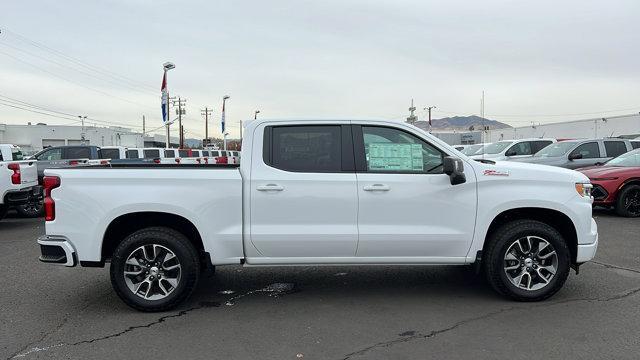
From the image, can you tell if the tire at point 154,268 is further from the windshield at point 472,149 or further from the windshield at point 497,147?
the windshield at point 472,149

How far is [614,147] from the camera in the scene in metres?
13.9

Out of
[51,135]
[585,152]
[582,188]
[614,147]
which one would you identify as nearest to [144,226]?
[582,188]

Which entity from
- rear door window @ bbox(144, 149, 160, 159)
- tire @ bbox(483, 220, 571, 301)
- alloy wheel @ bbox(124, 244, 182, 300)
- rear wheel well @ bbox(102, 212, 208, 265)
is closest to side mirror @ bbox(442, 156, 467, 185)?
tire @ bbox(483, 220, 571, 301)

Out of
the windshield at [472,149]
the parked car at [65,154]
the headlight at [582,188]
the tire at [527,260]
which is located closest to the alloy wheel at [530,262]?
the tire at [527,260]

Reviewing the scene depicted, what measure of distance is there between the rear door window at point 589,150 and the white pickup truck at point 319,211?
9.81 m

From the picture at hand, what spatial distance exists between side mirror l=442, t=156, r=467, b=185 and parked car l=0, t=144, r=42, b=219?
8.87 metres

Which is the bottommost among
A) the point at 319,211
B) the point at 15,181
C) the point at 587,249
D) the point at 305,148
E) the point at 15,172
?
the point at 587,249

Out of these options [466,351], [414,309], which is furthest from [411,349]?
[414,309]

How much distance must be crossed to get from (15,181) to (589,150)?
14134mm

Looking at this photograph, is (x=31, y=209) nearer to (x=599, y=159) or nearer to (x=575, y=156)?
(x=575, y=156)

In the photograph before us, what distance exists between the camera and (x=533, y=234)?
4902mm

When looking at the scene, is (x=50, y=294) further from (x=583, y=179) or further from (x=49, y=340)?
(x=583, y=179)

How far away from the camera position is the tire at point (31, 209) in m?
11.7

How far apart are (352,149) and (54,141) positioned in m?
88.7
